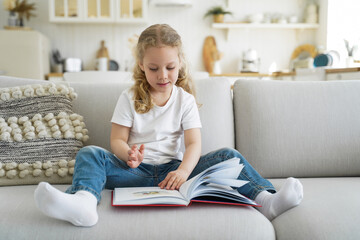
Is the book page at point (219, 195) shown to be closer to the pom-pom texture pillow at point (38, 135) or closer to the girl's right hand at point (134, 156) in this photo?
the girl's right hand at point (134, 156)

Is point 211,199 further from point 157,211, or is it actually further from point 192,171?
point 192,171

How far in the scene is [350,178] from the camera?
1545 mm

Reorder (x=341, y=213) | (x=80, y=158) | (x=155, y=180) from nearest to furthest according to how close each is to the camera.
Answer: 1. (x=341, y=213)
2. (x=80, y=158)
3. (x=155, y=180)

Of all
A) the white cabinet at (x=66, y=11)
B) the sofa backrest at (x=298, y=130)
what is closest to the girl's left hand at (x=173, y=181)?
the sofa backrest at (x=298, y=130)

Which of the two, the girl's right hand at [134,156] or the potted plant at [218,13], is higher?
the potted plant at [218,13]

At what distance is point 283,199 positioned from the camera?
3.67 feet

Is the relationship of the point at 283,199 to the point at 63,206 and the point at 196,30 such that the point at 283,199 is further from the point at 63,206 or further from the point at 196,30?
the point at 196,30

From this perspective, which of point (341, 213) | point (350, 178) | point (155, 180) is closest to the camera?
point (341, 213)

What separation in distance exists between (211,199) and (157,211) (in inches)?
6.8

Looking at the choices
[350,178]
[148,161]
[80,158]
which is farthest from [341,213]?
[80,158]

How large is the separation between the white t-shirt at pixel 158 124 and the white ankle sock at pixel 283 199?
0.42 meters

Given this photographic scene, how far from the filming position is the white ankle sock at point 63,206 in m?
0.93

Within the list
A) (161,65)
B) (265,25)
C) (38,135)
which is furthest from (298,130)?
(265,25)

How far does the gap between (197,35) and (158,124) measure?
348 cm
